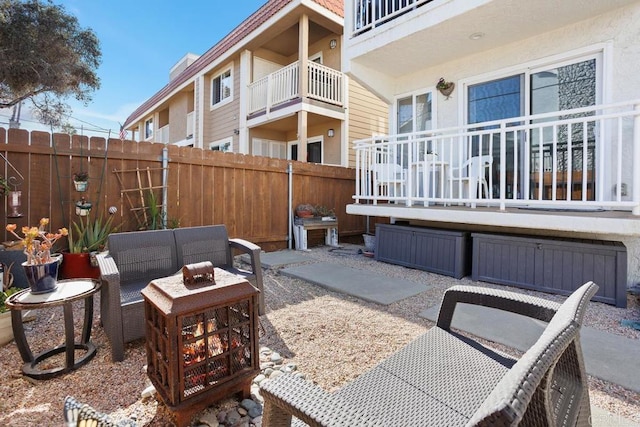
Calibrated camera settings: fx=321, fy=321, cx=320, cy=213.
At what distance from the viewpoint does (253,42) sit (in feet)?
Result: 30.5

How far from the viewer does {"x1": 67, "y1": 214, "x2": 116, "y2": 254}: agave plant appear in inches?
155

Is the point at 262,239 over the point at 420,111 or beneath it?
beneath

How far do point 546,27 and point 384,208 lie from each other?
3486mm

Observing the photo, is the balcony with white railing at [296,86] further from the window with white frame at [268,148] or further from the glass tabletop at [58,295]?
the glass tabletop at [58,295]

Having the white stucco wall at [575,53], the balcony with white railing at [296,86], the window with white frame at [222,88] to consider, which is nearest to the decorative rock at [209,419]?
the white stucco wall at [575,53]

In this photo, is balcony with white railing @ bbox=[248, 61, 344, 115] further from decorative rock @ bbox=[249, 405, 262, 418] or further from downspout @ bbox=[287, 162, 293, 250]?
decorative rock @ bbox=[249, 405, 262, 418]

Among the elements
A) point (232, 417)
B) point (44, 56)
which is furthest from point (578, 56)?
point (44, 56)

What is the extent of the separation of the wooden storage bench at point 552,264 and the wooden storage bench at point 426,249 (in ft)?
0.72

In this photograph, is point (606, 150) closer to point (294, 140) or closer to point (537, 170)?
point (537, 170)

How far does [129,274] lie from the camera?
→ 2803mm

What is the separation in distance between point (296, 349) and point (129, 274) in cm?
160

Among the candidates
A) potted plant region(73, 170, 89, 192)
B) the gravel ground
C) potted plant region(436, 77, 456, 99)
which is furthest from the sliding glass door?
potted plant region(73, 170, 89, 192)

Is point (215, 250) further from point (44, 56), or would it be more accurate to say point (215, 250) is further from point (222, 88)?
point (222, 88)

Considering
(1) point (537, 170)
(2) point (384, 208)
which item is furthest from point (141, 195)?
(1) point (537, 170)
